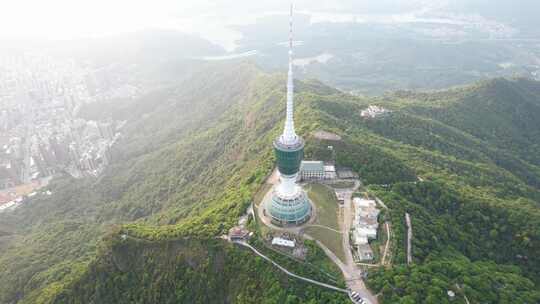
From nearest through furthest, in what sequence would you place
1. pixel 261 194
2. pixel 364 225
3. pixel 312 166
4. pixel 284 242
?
pixel 284 242 < pixel 364 225 < pixel 261 194 < pixel 312 166

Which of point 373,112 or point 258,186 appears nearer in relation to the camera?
point 258,186

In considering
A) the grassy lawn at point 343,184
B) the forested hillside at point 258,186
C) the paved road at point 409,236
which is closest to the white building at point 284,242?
the forested hillside at point 258,186

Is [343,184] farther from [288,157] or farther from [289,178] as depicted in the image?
[288,157]

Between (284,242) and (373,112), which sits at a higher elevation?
(373,112)

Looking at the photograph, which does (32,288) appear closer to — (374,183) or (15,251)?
(15,251)

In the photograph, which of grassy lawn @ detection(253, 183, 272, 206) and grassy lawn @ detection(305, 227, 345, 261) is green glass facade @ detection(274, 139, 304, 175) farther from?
grassy lawn @ detection(253, 183, 272, 206)

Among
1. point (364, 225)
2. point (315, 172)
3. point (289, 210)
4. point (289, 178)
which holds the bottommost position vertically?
point (364, 225)

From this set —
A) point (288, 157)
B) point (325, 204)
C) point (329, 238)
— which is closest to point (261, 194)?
point (325, 204)

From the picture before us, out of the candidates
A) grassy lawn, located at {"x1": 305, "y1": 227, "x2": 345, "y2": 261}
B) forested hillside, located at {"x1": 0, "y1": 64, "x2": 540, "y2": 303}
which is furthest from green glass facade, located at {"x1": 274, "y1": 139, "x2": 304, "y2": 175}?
forested hillside, located at {"x1": 0, "y1": 64, "x2": 540, "y2": 303}
